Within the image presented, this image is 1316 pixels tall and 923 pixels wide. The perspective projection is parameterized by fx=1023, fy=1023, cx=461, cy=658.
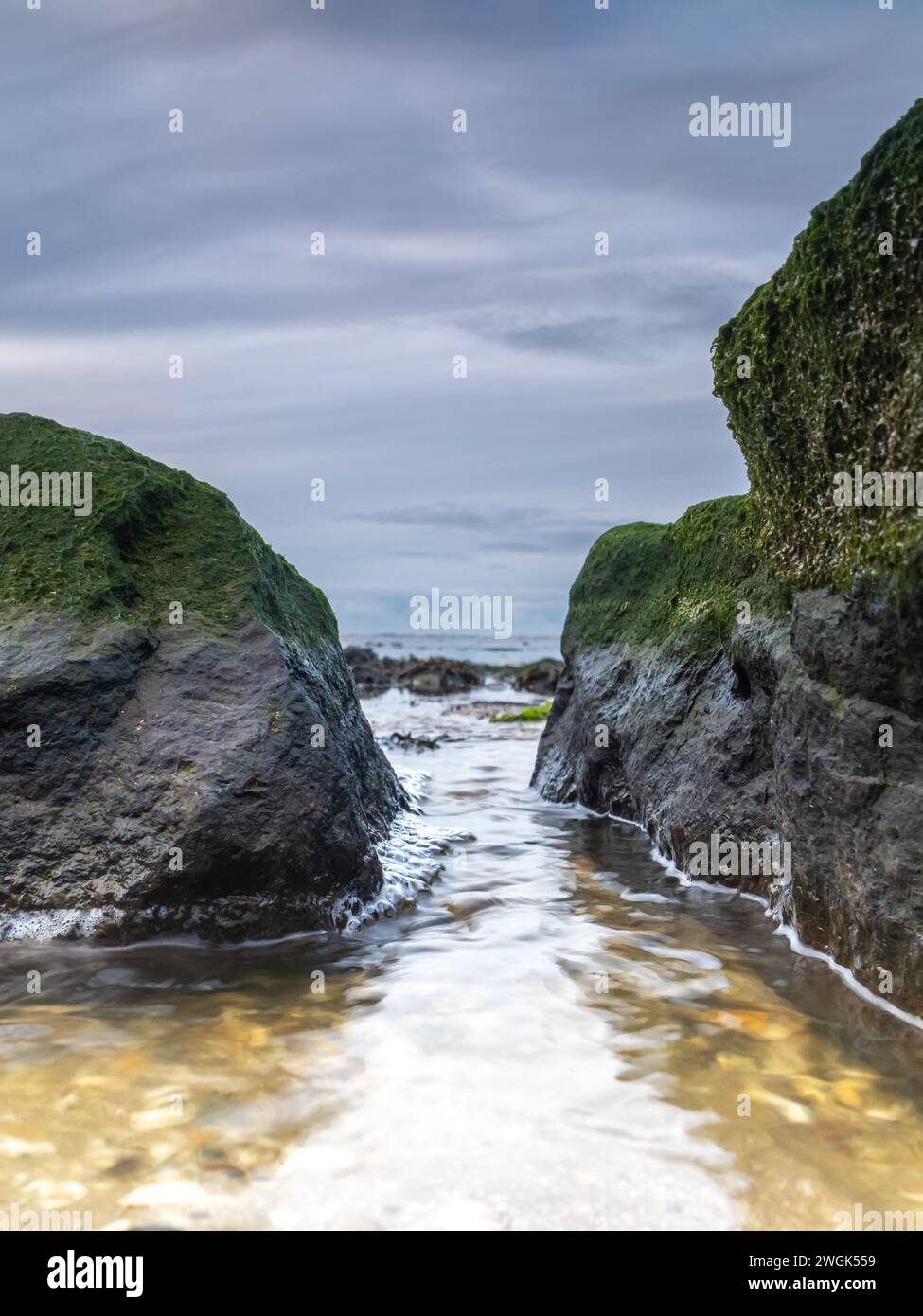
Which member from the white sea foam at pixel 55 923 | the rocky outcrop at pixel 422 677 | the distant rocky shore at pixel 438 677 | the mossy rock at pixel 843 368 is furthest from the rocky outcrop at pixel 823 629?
the rocky outcrop at pixel 422 677

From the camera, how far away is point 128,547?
20.0ft

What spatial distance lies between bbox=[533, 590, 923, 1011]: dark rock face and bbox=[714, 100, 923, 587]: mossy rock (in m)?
0.30

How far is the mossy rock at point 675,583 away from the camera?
662 centimetres

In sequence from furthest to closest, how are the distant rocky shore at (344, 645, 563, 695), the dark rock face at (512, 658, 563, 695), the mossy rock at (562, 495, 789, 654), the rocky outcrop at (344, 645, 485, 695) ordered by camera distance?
1. the rocky outcrop at (344, 645, 485, 695)
2. the distant rocky shore at (344, 645, 563, 695)
3. the dark rock face at (512, 658, 563, 695)
4. the mossy rock at (562, 495, 789, 654)

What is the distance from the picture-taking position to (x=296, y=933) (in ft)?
16.9

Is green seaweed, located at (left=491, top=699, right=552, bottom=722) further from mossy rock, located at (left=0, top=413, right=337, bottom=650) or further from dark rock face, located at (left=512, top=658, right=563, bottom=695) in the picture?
mossy rock, located at (left=0, top=413, right=337, bottom=650)

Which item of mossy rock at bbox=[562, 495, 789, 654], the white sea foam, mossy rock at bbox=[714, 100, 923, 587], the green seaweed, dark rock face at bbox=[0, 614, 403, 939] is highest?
mossy rock at bbox=[714, 100, 923, 587]

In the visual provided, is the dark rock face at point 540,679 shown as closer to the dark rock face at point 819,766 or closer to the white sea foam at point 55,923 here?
the dark rock face at point 819,766

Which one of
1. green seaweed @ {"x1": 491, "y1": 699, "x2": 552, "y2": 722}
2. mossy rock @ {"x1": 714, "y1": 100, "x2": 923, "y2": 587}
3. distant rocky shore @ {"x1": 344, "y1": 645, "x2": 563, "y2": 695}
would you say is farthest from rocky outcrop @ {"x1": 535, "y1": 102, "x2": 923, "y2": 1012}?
distant rocky shore @ {"x1": 344, "y1": 645, "x2": 563, "y2": 695}

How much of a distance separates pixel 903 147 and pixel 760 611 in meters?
2.61

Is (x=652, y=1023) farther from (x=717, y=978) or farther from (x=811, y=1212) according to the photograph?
(x=811, y=1212)

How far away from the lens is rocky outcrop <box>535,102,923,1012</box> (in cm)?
387

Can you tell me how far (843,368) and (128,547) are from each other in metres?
4.07

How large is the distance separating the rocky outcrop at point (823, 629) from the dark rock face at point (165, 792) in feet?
7.51
